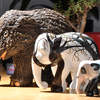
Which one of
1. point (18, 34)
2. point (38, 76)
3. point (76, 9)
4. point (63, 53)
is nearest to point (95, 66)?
point (63, 53)

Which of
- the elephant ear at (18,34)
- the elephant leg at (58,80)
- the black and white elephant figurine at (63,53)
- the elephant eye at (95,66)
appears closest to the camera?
the elephant eye at (95,66)

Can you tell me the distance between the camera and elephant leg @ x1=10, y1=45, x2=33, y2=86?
5.20 metres

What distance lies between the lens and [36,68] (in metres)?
4.44

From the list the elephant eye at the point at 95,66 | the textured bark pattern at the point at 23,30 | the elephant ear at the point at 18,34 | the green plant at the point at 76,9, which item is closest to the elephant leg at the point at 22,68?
the textured bark pattern at the point at 23,30

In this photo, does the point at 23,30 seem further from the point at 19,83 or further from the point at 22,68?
the point at 19,83

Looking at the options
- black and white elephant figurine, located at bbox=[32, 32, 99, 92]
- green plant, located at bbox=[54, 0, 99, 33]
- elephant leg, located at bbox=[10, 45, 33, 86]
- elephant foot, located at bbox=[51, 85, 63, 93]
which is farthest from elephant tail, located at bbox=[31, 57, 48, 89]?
green plant, located at bbox=[54, 0, 99, 33]

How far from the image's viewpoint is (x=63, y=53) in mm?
4242

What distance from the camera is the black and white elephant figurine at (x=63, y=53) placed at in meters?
4.21

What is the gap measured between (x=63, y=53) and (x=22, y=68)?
45.7 inches

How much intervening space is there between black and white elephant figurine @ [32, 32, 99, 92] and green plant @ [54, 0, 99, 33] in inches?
161

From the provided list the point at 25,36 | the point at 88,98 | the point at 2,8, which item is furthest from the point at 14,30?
the point at 2,8

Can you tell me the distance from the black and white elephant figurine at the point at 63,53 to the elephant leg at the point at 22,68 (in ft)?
2.60

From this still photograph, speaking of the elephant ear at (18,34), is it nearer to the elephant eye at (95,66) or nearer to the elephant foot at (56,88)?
the elephant foot at (56,88)

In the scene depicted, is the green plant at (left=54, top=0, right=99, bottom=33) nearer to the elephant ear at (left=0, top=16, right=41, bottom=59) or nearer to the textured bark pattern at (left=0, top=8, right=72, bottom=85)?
the textured bark pattern at (left=0, top=8, right=72, bottom=85)
